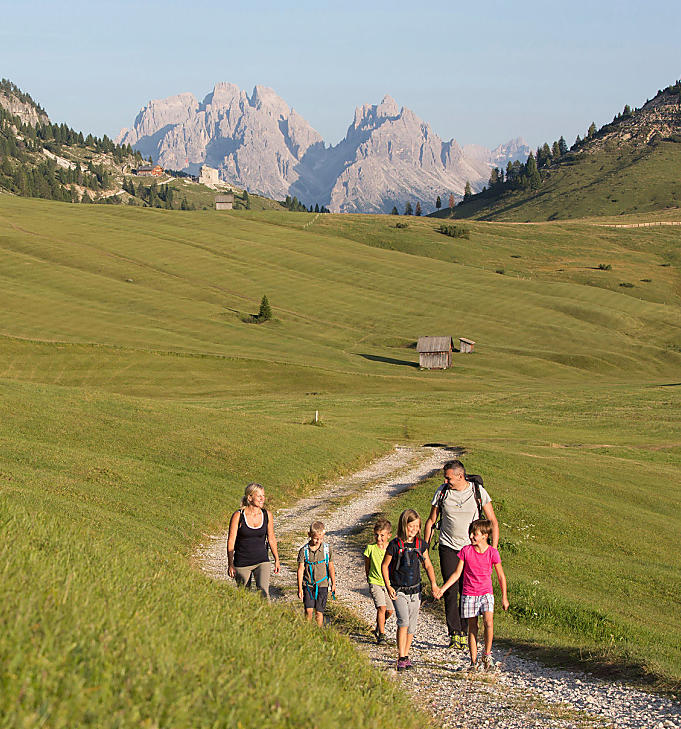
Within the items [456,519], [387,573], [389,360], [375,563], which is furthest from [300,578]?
[389,360]

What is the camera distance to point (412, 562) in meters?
14.8

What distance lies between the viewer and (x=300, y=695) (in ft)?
24.3

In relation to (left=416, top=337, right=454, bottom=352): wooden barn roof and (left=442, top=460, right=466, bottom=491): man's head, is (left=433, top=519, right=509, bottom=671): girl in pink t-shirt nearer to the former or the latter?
(left=442, top=460, right=466, bottom=491): man's head

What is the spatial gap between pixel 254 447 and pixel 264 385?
157 ft

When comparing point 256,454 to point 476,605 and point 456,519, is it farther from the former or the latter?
point 476,605

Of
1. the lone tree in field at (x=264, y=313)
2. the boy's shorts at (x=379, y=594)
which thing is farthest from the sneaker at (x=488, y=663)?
the lone tree in field at (x=264, y=313)

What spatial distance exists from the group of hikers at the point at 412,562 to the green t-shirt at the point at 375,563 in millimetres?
20

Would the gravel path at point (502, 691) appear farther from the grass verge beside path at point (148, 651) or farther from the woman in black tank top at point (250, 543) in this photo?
the woman in black tank top at point (250, 543)

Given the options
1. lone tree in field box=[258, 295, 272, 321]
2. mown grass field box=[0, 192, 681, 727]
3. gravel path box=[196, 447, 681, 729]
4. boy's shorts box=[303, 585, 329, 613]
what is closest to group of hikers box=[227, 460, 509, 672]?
boy's shorts box=[303, 585, 329, 613]

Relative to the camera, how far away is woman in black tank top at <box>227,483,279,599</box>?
587 inches

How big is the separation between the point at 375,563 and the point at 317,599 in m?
1.38

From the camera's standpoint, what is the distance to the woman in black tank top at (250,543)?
14.9 m

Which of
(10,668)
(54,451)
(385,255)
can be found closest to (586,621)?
(10,668)

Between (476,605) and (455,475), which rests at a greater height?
(455,475)
